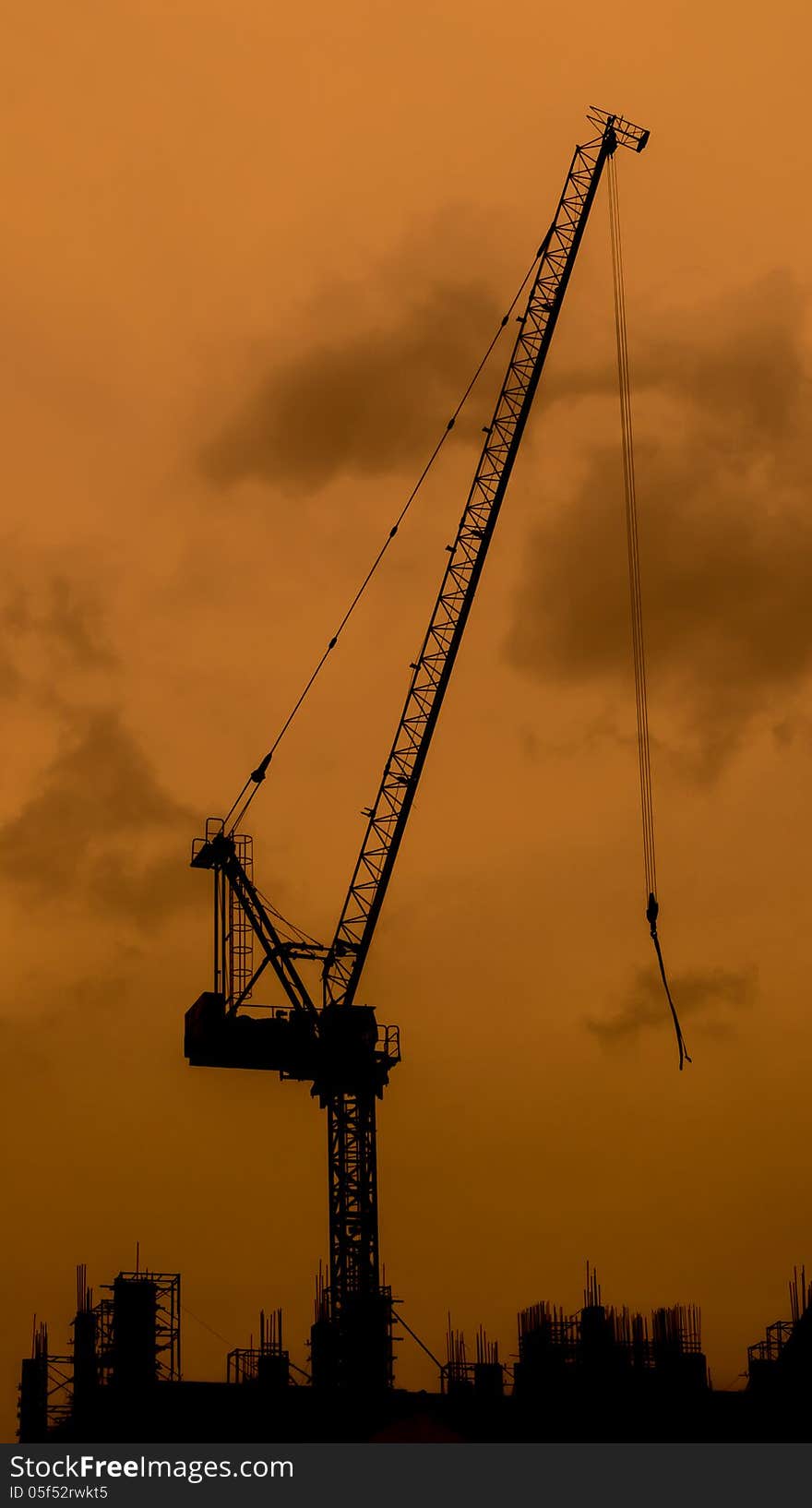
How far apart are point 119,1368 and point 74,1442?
4.31m

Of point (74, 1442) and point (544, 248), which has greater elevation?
point (544, 248)

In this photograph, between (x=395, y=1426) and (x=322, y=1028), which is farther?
(x=322, y=1028)

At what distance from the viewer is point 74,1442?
313ft

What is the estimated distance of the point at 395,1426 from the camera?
83.7 metres

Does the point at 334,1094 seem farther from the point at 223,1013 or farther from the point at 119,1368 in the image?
the point at 119,1368

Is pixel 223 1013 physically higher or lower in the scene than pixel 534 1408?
higher

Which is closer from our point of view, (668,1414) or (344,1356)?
(668,1414)
